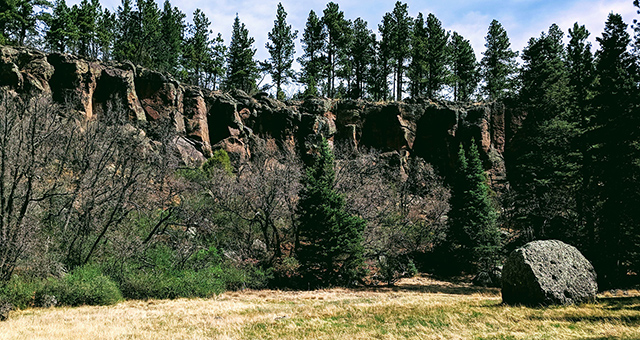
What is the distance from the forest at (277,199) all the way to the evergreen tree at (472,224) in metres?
0.14

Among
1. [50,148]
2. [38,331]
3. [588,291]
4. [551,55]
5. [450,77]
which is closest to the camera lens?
[38,331]

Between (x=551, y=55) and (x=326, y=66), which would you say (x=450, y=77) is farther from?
(x=326, y=66)

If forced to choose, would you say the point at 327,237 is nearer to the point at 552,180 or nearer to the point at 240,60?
the point at 552,180

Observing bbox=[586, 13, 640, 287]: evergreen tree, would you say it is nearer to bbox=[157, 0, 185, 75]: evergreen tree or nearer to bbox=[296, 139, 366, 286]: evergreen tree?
bbox=[296, 139, 366, 286]: evergreen tree

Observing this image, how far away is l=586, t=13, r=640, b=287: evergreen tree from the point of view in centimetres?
2219

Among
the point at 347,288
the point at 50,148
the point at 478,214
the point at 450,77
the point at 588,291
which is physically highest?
the point at 450,77

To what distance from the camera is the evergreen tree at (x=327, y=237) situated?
984 inches

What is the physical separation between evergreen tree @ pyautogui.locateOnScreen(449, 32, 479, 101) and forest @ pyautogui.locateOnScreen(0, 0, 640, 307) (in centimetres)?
939

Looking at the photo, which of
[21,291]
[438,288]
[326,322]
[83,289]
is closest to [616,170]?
[438,288]

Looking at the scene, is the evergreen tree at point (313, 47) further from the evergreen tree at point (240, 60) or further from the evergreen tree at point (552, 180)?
the evergreen tree at point (552, 180)

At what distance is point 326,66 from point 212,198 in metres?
37.9

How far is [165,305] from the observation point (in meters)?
16.5

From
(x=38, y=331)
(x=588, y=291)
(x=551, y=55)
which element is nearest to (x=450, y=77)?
(x=551, y=55)

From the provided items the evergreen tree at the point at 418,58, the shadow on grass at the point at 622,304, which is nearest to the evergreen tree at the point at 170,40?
the evergreen tree at the point at 418,58
